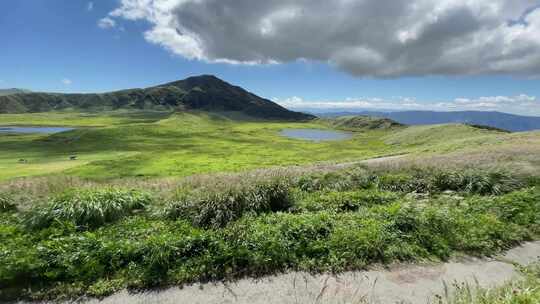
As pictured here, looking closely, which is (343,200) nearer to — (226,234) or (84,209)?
(226,234)

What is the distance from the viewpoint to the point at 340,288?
5.69m

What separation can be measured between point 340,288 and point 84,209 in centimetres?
644

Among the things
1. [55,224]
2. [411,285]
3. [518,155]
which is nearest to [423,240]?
[411,285]

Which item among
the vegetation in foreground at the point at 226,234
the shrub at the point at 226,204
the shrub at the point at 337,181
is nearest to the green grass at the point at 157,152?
the shrub at the point at 337,181

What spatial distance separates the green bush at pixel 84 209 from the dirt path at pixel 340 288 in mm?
2966

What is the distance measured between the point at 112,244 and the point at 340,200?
20.6 ft

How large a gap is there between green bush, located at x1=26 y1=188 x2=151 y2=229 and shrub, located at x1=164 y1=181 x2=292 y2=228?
132cm

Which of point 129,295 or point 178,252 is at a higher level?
point 178,252

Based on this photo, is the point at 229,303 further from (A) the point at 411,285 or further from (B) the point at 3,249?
(B) the point at 3,249

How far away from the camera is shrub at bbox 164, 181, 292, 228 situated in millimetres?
8062

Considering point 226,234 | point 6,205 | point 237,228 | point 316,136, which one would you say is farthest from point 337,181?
point 316,136

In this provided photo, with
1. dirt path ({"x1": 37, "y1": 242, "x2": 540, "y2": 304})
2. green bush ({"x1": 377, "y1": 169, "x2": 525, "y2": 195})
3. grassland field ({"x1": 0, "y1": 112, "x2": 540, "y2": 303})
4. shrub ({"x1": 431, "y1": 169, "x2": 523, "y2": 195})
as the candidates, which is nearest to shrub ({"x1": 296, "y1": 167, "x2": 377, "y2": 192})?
grassland field ({"x1": 0, "y1": 112, "x2": 540, "y2": 303})

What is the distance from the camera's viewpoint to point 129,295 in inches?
217

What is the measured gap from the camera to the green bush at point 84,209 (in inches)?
299
